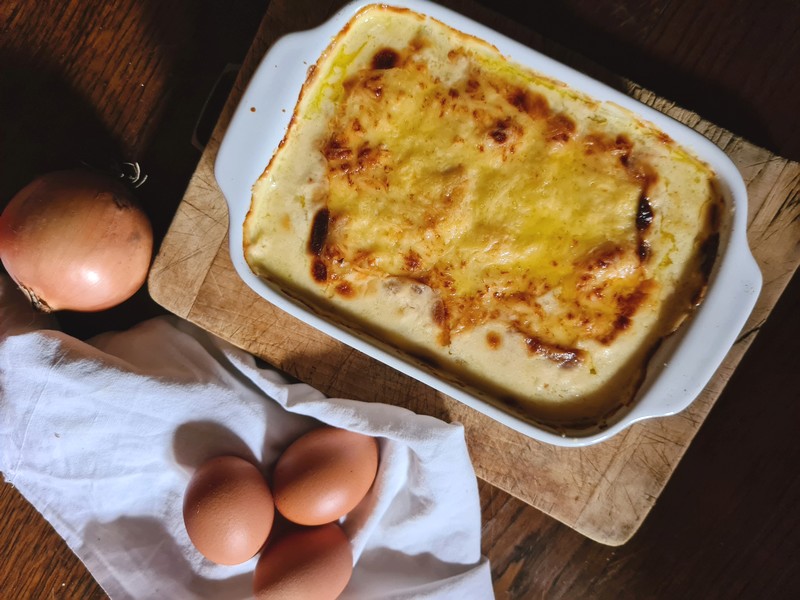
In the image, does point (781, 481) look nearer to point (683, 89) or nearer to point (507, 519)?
point (507, 519)

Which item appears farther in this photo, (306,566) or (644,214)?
(306,566)

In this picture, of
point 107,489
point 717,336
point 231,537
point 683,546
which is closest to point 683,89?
point 717,336

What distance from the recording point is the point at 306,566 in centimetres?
111

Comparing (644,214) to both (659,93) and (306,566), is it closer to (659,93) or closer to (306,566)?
(659,93)

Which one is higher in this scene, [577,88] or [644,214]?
[577,88]

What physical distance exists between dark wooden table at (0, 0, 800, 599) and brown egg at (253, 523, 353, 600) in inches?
22.8

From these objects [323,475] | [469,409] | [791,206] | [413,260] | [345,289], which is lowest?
[323,475]

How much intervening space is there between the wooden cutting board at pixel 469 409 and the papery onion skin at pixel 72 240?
0.07 meters

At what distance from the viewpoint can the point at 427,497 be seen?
118 cm

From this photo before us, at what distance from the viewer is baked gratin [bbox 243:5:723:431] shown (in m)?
1.00

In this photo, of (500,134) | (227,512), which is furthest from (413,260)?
(227,512)

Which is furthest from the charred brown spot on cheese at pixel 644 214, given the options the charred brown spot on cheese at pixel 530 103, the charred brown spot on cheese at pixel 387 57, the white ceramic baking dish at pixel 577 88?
the charred brown spot on cheese at pixel 387 57

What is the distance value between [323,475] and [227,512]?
0.19 m

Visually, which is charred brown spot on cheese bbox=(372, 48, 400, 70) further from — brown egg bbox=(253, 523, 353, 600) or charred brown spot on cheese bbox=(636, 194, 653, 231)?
brown egg bbox=(253, 523, 353, 600)
